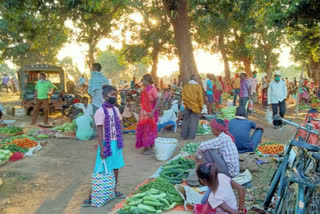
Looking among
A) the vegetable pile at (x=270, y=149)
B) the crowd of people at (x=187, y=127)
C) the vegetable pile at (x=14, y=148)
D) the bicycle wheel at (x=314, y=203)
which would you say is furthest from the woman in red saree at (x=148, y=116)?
the bicycle wheel at (x=314, y=203)

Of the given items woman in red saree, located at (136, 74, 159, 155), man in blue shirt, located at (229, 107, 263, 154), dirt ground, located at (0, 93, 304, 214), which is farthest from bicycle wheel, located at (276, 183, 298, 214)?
woman in red saree, located at (136, 74, 159, 155)

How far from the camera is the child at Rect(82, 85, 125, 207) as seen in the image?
4.35 metres

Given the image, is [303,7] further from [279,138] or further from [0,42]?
[0,42]

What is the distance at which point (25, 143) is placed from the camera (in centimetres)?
792

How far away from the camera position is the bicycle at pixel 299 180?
2.72 m

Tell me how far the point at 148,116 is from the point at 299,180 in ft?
15.1

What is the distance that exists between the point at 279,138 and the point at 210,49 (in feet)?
53.9

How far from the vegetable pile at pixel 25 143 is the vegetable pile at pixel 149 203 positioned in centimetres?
467

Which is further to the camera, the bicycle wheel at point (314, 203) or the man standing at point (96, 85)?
the man standing at point (96, 85)

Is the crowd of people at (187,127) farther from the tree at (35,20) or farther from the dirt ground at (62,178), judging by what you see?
the tree at (35,20)

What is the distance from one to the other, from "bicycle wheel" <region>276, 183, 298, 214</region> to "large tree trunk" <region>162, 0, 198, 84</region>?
27.1 ft

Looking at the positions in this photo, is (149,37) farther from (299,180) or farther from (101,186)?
(299,180)

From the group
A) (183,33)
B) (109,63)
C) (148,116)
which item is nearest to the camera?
(148,116)

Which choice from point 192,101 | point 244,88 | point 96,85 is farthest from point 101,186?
point 244,88
